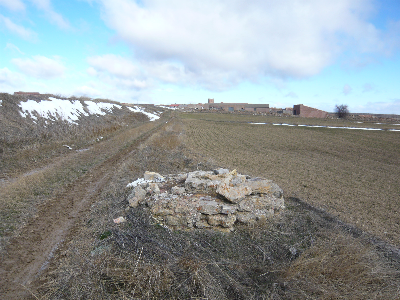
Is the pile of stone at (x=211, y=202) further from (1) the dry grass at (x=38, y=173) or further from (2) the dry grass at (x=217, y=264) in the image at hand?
(1) the dry grass at (x=38, y=173)

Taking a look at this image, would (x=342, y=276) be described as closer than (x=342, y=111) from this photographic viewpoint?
Yes

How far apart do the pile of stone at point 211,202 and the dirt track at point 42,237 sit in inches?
81.4

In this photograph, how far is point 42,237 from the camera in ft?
20.9

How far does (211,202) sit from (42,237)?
15.1ft

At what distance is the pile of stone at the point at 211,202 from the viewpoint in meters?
6.40

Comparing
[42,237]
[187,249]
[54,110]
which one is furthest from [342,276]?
[54,110]

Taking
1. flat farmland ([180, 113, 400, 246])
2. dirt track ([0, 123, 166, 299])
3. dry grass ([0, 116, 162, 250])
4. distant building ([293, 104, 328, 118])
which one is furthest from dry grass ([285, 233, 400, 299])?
distant building ([293, 104, 328, 118])

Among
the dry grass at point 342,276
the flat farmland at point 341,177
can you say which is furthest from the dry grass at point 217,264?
the flat farmland at point 341,177

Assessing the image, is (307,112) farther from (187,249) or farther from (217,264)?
(217,264)

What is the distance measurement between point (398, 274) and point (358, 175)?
10.2m

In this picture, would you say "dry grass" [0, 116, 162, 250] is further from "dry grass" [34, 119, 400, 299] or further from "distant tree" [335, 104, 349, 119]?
"distant tree" [335, 104, 349, 119]

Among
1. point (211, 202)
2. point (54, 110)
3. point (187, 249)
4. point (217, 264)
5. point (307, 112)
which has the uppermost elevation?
point (307, 112)

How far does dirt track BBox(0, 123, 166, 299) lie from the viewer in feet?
15.9

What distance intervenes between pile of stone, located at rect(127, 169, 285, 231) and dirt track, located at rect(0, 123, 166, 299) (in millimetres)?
2068
